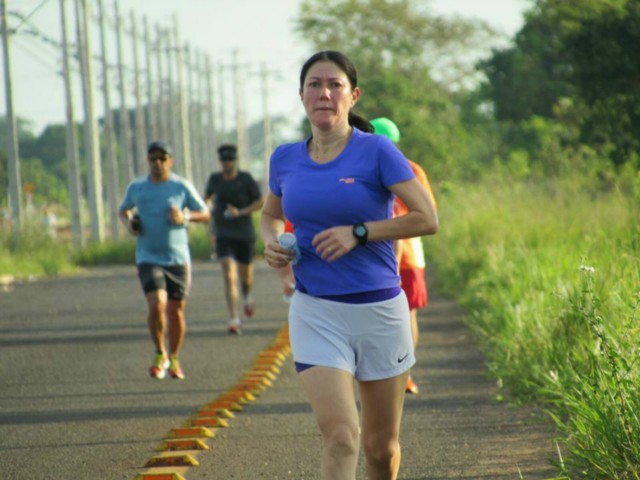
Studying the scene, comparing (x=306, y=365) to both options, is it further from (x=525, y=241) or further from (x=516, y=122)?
(x=516, y=122)

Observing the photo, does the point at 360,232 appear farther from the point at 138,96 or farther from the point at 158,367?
the point at 138,96

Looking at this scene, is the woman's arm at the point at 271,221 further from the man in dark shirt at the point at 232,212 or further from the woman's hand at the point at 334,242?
the man in dark shirt at the point at 232,212

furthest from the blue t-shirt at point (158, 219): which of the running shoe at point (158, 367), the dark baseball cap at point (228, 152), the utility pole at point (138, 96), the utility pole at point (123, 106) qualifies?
the utility pole at point (138, 96)

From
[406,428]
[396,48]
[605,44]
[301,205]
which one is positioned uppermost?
[396,48]

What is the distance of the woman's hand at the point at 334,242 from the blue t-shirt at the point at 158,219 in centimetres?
606

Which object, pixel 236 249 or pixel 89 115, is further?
pixel 89 115

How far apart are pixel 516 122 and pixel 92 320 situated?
110 ft

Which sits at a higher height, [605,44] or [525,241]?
[605,44]

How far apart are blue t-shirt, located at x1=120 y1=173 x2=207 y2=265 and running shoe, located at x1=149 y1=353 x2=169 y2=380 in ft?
2.32

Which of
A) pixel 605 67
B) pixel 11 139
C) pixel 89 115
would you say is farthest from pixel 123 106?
pixel 605 67

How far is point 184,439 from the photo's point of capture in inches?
321

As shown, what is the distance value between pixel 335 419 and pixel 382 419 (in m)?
0.30

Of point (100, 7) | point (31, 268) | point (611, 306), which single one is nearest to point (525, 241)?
point (611, 306)

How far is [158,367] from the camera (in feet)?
36.4
